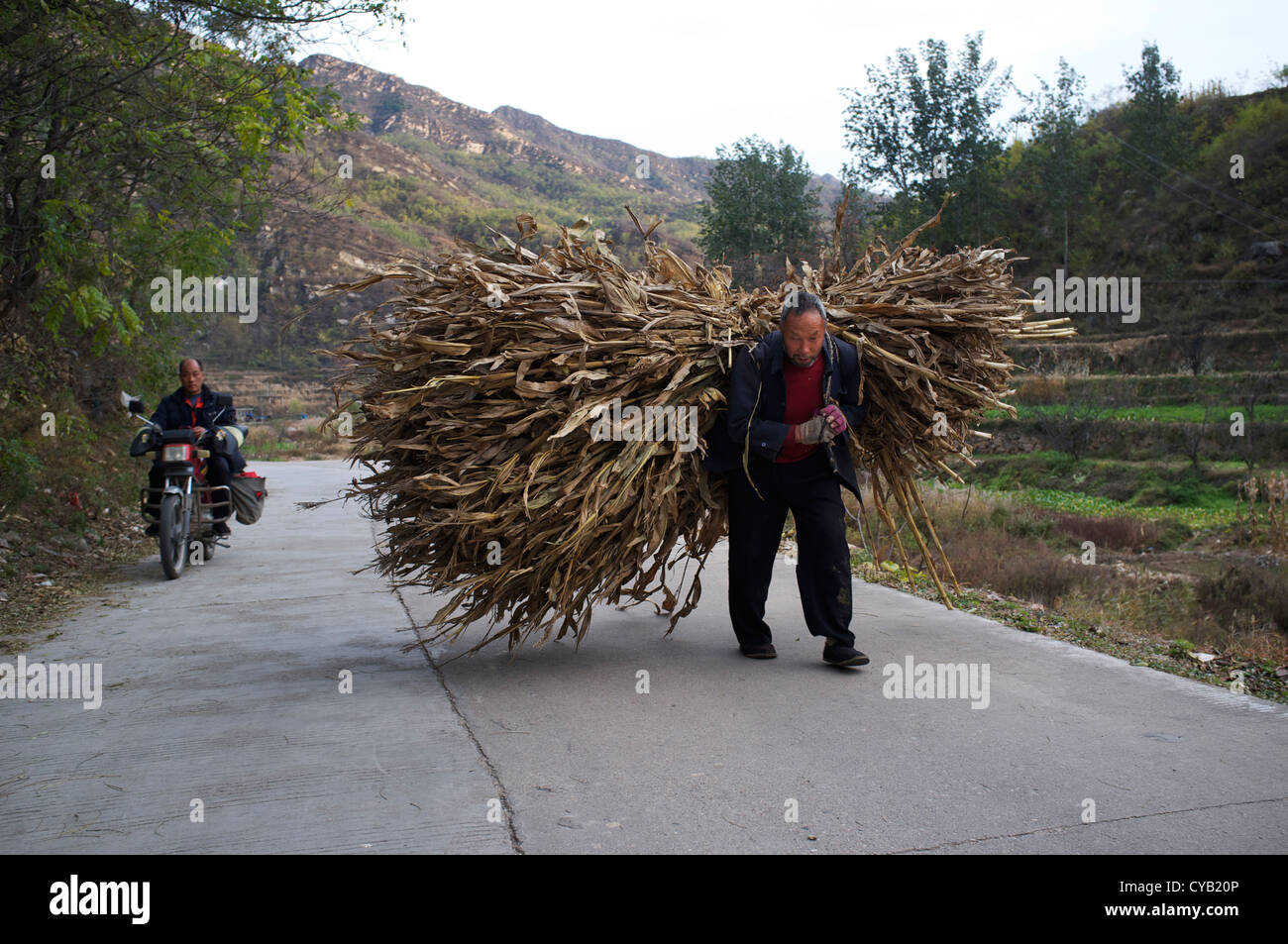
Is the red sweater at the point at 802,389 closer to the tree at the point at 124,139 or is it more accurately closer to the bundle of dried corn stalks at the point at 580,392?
the bundle of dried corn stalks at the point at 580,392

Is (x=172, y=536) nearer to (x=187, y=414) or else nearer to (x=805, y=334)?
(x=187, y=414)

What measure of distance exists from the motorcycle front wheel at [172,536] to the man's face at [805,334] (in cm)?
619

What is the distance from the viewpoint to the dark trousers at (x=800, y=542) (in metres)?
5.56

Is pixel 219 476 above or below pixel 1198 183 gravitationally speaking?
below

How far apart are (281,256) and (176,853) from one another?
71.0 metres

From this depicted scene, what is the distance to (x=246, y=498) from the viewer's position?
9.90m

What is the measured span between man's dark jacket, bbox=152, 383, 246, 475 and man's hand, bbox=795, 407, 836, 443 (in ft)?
20.9

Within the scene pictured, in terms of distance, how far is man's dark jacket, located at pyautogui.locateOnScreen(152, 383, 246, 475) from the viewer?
955 cm

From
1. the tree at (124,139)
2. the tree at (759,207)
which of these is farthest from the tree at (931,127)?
the tree at (124,139)

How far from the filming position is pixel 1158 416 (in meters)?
26.1

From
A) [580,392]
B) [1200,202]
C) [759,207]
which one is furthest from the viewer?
[1200,202]

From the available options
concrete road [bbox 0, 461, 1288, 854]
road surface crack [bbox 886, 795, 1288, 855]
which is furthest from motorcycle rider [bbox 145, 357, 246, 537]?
road surface crack [bbox 886, 795, 1288, 855]

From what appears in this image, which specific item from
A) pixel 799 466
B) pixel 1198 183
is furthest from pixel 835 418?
pixel 1198 183

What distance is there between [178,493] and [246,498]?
91 centimetres
